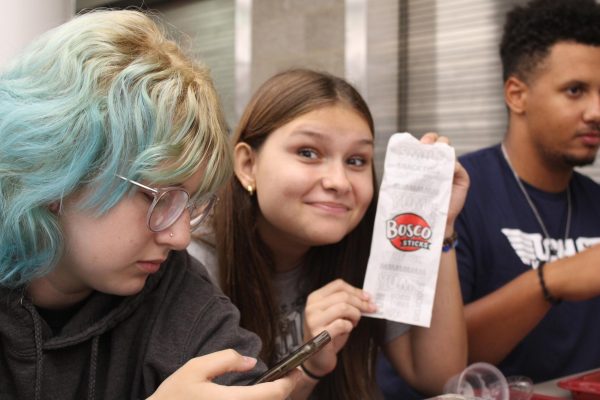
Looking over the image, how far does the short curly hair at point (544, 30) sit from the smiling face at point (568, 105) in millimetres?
38

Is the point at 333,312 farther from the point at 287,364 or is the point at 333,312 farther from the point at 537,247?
the point at 537,247

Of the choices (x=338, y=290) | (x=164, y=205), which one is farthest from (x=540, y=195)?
(x=164, y=205)

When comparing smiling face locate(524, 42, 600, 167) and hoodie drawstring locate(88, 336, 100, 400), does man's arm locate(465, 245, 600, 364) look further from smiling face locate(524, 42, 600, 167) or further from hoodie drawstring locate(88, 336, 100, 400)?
hoodie drawstring locate(88, 336, 100, 400)

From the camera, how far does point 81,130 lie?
876mm

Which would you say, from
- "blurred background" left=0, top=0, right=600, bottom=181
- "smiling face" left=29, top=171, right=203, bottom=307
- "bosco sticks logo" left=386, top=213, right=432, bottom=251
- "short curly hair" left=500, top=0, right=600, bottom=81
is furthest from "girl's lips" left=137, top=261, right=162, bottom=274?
"blurred background" left=0, top=0, right=600, bottom=181

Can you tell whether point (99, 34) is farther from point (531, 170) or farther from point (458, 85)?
point (458, 85)

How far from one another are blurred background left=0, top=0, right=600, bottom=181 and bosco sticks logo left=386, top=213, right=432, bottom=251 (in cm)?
174

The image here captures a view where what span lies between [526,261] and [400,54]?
1624 mm

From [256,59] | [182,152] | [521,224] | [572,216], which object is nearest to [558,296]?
[521,224]

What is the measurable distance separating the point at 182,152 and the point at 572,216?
1572 mm

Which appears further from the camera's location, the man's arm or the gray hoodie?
the man's arm

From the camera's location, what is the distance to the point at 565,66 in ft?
6.66

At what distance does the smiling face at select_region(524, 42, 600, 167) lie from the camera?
78.8 inches

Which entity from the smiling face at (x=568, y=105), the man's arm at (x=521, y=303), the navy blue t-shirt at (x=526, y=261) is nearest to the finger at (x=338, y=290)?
the man's arm at (x=521, y=303)
